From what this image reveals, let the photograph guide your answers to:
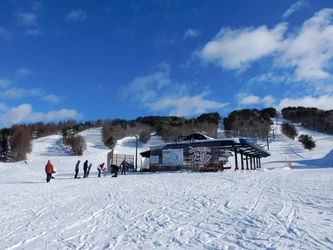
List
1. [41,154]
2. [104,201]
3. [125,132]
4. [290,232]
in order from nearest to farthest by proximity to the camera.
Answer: [290,232], [104,201], [41,154], [125,132]

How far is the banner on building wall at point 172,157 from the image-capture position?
2638cm

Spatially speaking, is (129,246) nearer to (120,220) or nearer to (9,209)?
(120,220)

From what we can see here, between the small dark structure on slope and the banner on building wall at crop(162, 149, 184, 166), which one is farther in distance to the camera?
the banner on building wall at crop(162, 149, 184, 166)

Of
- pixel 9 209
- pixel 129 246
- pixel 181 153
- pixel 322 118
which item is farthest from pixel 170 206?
pixel 322 118

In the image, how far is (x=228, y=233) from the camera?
526 centimetres

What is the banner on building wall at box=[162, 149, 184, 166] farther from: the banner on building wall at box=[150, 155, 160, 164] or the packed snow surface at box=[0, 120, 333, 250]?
the packed snow surface at box=[0, 120, 333, 250]

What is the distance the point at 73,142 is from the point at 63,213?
54.7 meters

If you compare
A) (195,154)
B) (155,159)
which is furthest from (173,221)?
(155,159)

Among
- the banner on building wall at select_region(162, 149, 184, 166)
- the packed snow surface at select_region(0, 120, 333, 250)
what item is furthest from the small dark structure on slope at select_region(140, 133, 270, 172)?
the packed snow surface at select_region(0, 120, 333, 250)

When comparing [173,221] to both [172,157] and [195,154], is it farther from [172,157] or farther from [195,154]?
[172,157]

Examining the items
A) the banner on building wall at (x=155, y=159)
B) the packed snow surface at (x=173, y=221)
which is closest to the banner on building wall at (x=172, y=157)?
the banner on building wall at (x=155, y=159)

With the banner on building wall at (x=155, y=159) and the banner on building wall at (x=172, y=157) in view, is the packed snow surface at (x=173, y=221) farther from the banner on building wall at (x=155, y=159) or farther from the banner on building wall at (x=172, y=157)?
the banner on building wall at (x=155, y=159)

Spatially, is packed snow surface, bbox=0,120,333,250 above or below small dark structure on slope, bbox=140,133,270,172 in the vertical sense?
below

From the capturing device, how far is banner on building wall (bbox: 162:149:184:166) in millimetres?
26381
